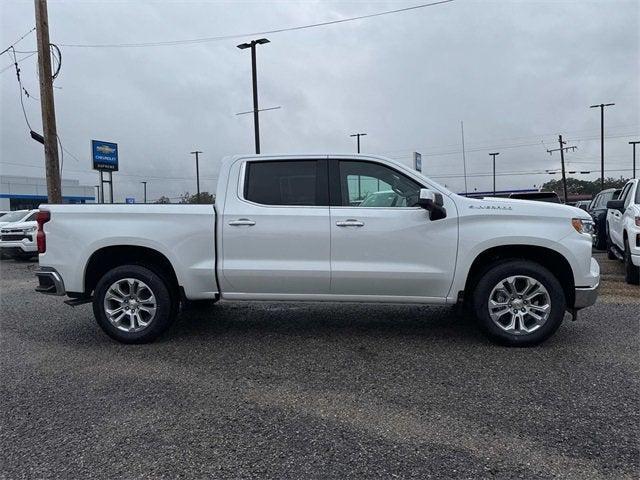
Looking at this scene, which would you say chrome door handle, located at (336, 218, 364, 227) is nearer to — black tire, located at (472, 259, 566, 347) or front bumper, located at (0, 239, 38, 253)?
black tire, located at (472, 259, 566, 347)

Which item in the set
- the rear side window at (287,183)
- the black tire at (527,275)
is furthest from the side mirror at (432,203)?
the rear side window at (287,183)

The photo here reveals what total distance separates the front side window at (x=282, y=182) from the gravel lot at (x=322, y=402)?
1505mm

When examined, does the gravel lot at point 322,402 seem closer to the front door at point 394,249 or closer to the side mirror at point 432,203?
the front door at point 394,249

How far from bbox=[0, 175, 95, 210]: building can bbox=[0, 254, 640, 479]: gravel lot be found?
50.3 metres

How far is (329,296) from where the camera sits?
5.33 m

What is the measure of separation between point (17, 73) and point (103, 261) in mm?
13407

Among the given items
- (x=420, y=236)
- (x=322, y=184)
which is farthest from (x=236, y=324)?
(x=420, y=236)

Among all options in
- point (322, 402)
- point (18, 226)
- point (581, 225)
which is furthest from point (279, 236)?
point (18, 226)

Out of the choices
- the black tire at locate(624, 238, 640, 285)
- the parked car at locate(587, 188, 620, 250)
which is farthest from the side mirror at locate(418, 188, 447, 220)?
the parked car at locate(587, 188, 620, 250)

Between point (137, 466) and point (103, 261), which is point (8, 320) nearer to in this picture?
point (103, 261)

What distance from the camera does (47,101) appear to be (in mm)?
12820

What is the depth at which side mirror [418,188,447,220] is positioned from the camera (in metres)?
4.86

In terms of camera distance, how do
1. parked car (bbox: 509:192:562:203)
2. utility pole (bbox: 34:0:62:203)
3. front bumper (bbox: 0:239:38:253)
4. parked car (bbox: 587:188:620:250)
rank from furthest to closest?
1. front bumper (bbox: 0:239:38:253)
2. parked car (bbox: 587:188:620:250)
3. utility pole (bbox: 34:0:62:203)
4. parked car (bbox: 509:192:562:203)

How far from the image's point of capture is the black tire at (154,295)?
5.36 metres
